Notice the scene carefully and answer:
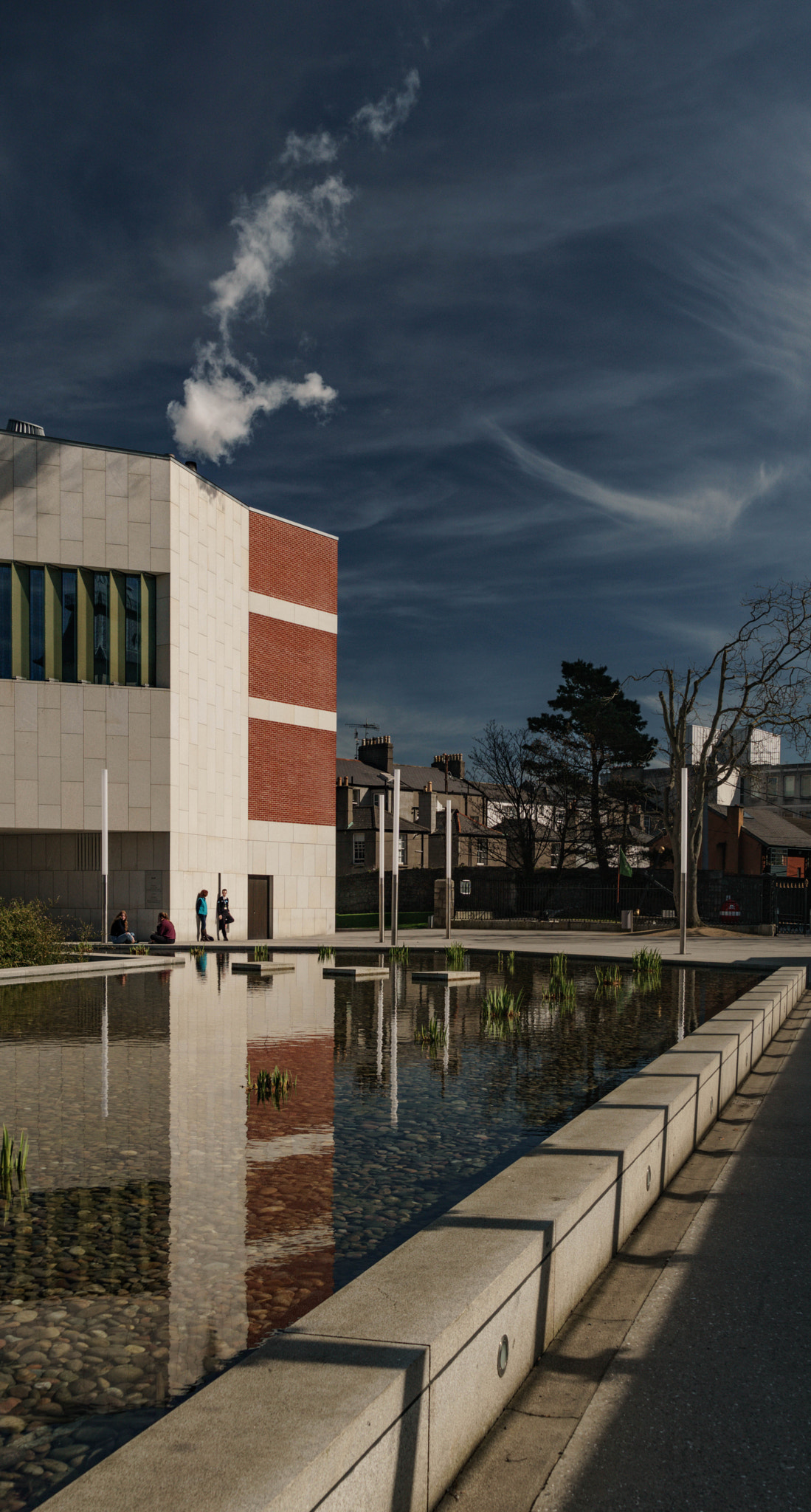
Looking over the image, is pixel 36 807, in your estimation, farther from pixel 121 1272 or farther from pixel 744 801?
pixel 744 801

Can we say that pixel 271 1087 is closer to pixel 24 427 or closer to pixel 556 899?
pixel 24 427

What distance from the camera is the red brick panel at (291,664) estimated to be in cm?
3919

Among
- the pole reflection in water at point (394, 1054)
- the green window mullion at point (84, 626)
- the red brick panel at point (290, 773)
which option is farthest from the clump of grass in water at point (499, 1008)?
the red brick panel at point (290, 773)

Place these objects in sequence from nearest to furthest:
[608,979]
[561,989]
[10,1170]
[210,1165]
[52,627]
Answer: [10,1170] < [210,1165] < [561,989] < [608,979] < [52,627]

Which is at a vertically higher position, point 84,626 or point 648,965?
point 84,626

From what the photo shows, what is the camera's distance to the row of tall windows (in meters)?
33.6

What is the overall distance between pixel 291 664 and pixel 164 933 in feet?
39.5

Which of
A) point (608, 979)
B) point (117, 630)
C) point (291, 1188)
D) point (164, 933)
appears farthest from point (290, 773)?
point (291, 1188)

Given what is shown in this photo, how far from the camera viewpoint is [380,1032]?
12680mm

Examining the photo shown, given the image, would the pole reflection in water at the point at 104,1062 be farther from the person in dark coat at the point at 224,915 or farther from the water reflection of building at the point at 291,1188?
the person in dark coat at the point at 224,915

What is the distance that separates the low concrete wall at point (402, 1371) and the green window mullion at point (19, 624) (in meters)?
31.1

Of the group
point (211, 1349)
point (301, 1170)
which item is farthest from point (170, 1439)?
point (301, 1170)

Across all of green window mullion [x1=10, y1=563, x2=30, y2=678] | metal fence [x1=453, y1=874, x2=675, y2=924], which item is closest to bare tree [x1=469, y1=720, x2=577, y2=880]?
metal fence [x1=453, y1=874, x2=675, y2=924]

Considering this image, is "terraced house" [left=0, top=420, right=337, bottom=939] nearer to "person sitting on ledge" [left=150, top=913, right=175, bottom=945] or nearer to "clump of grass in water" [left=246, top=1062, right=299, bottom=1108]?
"person sitting on ledge" [left=150, top=913, right=175, bottom=945]
